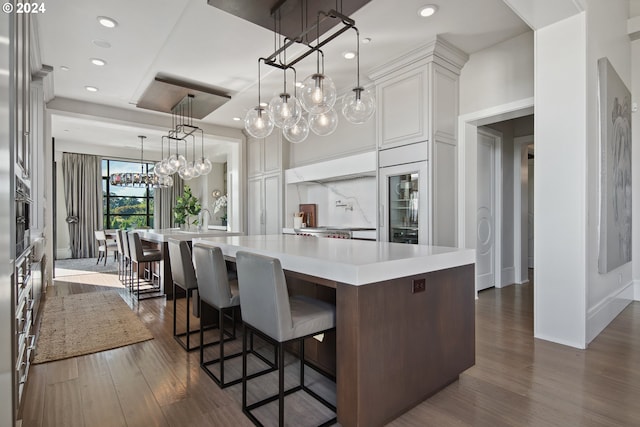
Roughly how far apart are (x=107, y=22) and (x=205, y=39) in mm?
901

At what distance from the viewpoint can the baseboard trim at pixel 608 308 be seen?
2781 millimetres

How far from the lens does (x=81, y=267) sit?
706 cm

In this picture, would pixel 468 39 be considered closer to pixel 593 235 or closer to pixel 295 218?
pixel 593 235

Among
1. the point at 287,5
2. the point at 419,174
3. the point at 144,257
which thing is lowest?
the point at 144,257

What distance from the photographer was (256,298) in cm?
170

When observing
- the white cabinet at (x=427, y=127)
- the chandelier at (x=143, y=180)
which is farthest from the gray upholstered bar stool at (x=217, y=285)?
the chandelier at (x=143, y=180)

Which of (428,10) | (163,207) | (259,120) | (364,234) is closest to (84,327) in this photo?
(259,120)

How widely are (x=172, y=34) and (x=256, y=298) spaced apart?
10.4 feet

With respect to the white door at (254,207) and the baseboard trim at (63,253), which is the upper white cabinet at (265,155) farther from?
the baseboard trim at (63,253)

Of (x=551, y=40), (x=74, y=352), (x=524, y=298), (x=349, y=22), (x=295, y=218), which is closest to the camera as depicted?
(x=349, y=22)

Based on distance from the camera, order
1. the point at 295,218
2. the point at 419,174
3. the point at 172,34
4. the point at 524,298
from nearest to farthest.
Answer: the point at 172,34, the point at 419,174, the point at 524,298, the point at 295,218

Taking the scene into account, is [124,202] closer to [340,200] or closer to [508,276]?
[340,200]

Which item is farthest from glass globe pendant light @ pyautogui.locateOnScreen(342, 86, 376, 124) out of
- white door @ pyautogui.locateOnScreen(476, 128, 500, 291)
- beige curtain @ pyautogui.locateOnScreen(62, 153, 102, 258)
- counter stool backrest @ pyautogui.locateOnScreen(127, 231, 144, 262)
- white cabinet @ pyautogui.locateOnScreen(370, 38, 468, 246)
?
beige curtain @ pyautogui.locateOnScreen(62, 153, 102, 258)

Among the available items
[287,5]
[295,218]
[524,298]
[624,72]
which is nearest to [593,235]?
[524,298]
